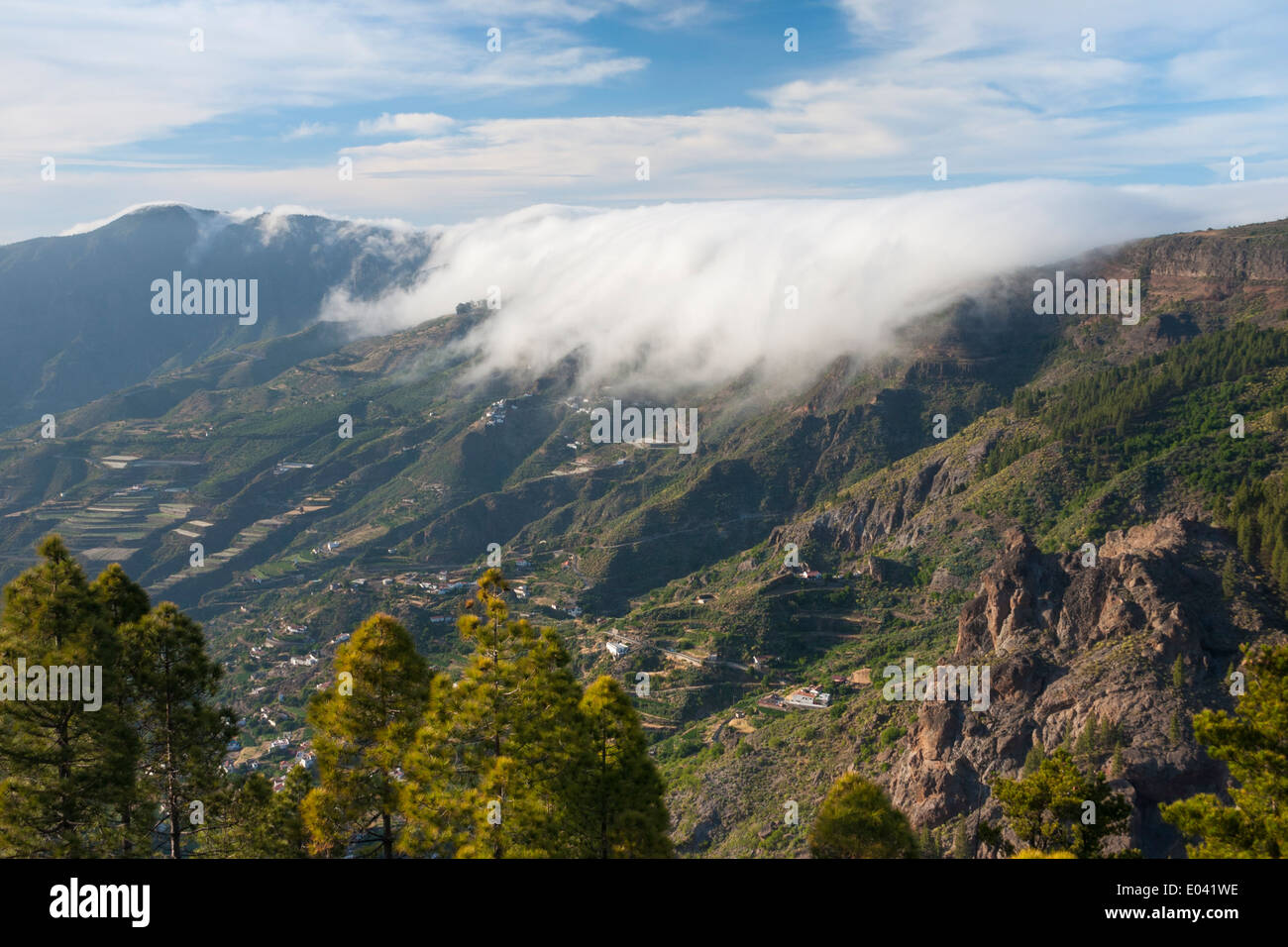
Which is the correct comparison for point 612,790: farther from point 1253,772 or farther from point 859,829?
point 1253,772

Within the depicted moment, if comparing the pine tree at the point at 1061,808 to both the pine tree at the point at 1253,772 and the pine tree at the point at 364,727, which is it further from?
the pine tree at the point at 364,727

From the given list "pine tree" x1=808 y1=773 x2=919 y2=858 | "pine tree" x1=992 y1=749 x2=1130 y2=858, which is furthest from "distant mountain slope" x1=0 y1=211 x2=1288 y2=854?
"pine tree" x1=992 y1=749 x2=1130 y2=858

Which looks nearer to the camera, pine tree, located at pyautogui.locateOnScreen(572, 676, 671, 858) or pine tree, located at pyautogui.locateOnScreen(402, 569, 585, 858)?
pine tree, located at pyautogui.locateOnScreen(402, 569, 585, 858)

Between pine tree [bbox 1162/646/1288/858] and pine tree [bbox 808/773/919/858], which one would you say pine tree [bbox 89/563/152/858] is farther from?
pine tree [bbox 1162/646/1288/858]

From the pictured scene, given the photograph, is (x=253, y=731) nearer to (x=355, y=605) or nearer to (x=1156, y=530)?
(x=355, y=605)

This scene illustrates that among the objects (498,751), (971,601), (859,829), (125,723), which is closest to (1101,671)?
(971,601)
